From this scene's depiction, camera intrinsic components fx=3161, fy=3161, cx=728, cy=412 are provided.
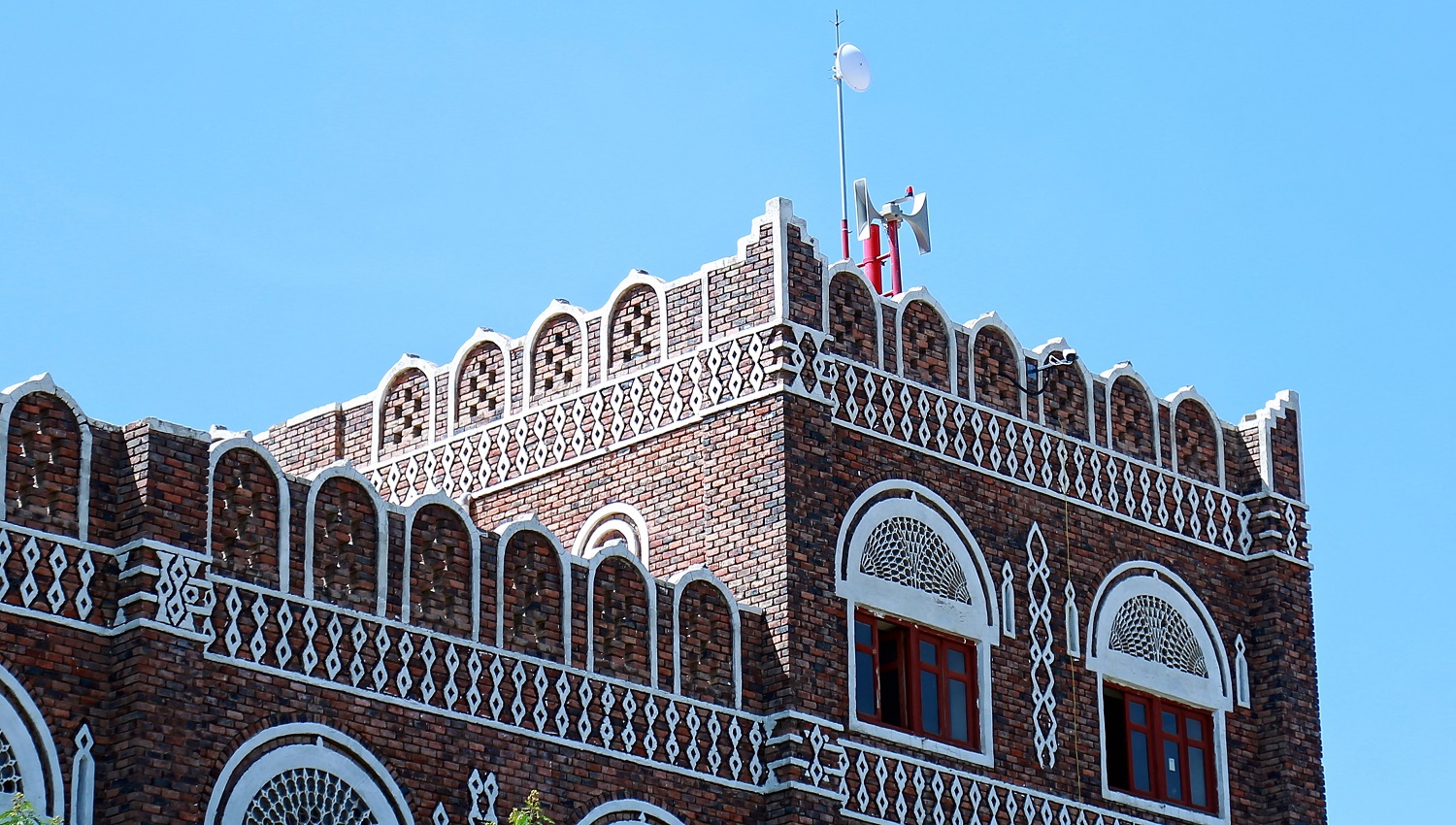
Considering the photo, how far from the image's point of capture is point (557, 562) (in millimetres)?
28344

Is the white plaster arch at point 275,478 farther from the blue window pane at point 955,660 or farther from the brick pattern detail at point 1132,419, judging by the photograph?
the brick pattern detail at point 1132,419

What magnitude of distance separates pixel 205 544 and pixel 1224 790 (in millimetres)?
12548

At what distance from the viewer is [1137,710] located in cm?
3288

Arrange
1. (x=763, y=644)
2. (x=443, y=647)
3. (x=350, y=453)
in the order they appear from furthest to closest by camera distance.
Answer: (x=350, y=453)
(x=763, y=644)
(x=443, y=647)

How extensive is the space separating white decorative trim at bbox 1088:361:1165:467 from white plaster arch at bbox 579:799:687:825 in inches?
302

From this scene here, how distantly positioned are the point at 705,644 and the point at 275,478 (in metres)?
4.88

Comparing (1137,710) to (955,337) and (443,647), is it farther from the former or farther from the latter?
(443,647)

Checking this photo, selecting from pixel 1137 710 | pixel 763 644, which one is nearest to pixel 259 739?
pixel 763 644

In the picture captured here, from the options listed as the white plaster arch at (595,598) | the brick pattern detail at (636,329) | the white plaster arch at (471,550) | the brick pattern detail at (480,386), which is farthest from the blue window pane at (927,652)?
the white plaster arch at (471,550)

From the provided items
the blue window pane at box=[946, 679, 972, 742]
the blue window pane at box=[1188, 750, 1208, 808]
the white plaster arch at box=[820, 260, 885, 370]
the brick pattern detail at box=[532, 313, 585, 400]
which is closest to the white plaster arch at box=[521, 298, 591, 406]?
the brick pattern detail at box=[532, 313, 585, 400]

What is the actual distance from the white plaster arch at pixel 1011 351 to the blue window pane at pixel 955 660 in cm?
274

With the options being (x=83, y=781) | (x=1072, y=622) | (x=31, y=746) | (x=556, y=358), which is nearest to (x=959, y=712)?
(x=1072, y=622)

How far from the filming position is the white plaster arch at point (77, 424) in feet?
80.6

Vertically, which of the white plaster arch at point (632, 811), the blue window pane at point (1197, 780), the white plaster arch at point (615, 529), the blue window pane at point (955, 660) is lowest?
the white plaster arch at point (632, 811)
